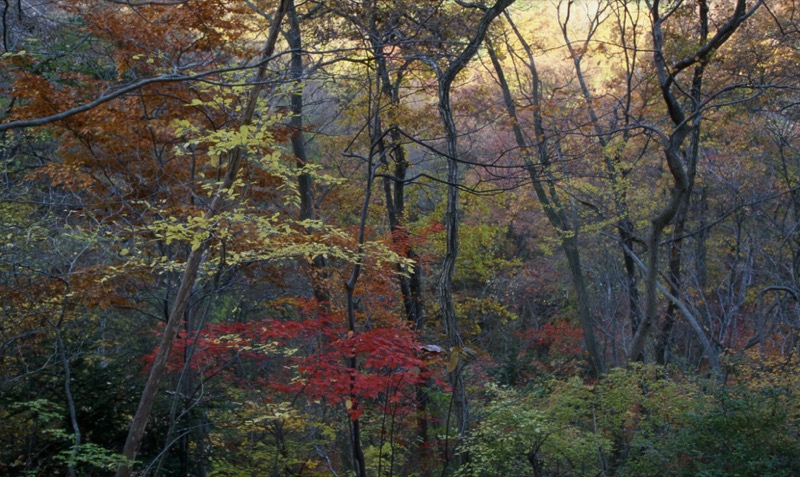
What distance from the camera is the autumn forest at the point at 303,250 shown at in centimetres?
611

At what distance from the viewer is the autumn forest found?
6113mm

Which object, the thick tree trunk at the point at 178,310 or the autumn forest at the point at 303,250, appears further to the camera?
the autumn forest at the point at 303,250

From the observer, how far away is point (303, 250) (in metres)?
6.07

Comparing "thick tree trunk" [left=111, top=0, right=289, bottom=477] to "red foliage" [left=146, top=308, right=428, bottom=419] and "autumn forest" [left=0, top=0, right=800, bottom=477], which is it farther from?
"red foliage" [left=146, top=308, right=428, bottom=419]

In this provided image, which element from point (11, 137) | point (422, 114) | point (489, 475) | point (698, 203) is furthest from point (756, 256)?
point (11, 137)

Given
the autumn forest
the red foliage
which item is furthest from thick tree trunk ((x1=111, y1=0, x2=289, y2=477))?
the red foliage

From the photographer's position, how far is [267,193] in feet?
29.5

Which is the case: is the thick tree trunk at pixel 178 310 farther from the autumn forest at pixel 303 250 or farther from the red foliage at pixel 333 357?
the red foliage at pixel 333 357

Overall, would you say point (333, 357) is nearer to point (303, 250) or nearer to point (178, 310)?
point (303, 250)

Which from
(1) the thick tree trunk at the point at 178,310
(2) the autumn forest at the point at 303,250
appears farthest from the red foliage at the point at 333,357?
(1) the thick tree trunk at the point at 178,310

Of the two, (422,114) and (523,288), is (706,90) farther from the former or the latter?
(523,288)

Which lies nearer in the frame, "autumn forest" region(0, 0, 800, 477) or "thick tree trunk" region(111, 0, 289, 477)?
"thick tree trunk" region(111, 0, 289, 477)

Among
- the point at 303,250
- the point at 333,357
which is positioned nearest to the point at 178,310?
the point at 303,250

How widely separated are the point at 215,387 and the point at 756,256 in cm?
1231
